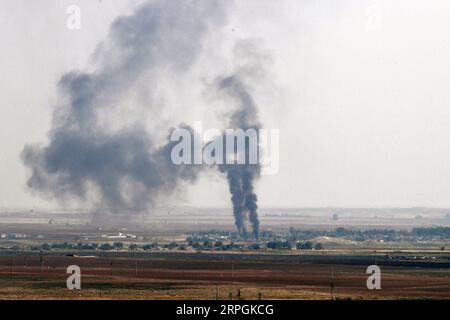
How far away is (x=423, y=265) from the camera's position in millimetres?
154875

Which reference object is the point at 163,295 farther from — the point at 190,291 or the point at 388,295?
the point at 388,295

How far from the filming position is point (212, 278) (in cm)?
12650

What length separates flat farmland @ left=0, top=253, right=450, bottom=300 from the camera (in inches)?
4031

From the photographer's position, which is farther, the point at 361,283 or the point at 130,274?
the point at 130,274

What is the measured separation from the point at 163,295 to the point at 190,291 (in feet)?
20.1

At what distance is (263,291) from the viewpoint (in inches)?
4166

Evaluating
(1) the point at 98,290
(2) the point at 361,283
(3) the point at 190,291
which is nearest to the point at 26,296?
(1) the point at 98,290

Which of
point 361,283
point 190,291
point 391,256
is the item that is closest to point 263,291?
point 190,291

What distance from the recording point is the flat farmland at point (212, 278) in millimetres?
102375

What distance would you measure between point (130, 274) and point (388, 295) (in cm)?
4320
